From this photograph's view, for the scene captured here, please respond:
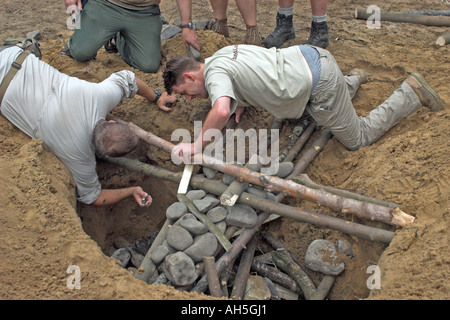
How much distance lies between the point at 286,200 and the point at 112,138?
1777mm

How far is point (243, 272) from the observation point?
3293mm

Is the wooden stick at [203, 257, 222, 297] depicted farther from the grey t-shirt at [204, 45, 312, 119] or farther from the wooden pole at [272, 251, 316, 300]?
the grey t-shirt at [204, 45, 312, 119]

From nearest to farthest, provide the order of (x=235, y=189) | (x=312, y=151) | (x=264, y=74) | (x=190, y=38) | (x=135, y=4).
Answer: (x=235, y=189) → (x=264, y=74) → (x=312, y=151) → (x=190, y=38) → (x=135, y=4)

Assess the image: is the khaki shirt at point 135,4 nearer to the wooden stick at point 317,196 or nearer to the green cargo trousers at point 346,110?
the wooden stick at point 317,196

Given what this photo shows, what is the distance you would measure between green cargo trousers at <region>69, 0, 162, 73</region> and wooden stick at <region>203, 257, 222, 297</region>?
9.32 feet

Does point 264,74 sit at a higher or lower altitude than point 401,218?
higher

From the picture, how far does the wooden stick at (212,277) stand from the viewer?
299 centimetres

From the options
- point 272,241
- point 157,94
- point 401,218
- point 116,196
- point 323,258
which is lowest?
point 272,241

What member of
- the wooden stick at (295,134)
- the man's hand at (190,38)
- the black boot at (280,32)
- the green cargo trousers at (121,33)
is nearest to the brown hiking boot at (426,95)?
the wooden stick at (295,134)

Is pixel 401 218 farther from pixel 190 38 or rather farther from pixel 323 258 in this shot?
pixel 190 38

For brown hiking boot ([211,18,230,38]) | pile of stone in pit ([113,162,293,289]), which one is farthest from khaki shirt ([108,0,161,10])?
pile of stone in pit ([113,162,293,289])

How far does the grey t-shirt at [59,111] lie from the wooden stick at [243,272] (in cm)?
157

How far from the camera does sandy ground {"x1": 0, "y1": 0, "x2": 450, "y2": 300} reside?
8.52 feet

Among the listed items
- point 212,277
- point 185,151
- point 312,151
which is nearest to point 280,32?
point 312,151
